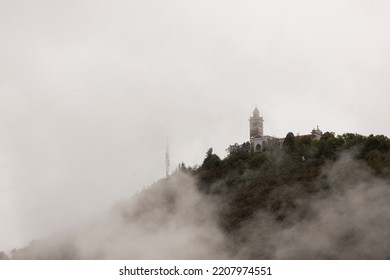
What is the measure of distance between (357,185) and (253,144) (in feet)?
76.3

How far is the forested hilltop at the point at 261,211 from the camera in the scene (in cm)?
3981

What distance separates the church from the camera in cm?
6625

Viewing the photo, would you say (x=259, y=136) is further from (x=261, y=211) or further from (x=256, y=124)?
(x=261, y=211)

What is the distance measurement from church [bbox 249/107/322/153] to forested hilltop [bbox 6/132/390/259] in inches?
207

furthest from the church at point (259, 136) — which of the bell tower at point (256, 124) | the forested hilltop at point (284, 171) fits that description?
the forested hilltop at point (284, 171)

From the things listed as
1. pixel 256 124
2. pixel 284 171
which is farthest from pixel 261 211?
pixel 256 124

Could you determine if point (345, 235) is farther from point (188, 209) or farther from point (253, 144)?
point (253, 144)

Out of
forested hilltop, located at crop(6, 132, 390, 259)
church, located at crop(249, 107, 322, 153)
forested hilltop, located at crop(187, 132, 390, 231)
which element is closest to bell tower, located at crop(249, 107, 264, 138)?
church, located at crop(249, 107, 322, 153)

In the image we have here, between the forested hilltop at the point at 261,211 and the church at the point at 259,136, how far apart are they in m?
5.26

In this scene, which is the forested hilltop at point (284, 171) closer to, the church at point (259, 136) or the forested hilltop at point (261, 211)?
the forested hilltop at point (261, 211)

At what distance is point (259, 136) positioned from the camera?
2709 inches
